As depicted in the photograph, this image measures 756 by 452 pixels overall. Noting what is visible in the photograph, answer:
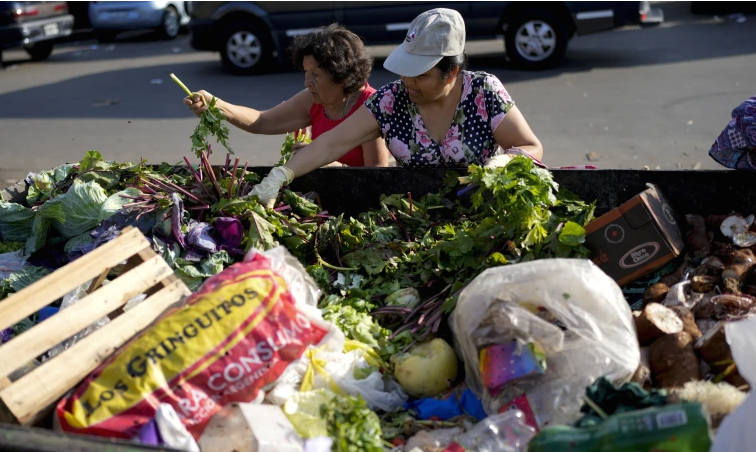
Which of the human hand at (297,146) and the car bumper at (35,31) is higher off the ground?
the car bumper at (35,31)

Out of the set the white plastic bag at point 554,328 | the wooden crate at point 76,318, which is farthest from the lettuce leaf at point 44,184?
the white plastic bag at point 554,328

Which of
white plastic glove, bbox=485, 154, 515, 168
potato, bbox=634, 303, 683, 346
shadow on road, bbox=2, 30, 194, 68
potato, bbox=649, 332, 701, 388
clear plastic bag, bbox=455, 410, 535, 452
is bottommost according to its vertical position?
clear plastic bag, bbox=455, 410, 535, 452

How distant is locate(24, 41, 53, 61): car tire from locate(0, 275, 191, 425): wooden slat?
12902 millimetres

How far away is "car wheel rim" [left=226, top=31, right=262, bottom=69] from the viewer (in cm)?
1059

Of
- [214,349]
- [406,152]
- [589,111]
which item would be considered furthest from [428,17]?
[589,111]

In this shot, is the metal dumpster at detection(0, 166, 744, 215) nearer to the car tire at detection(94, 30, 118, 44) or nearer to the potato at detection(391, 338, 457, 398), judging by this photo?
the potato at detection(391, 338, 457, 398)

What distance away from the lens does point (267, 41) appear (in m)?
10.6

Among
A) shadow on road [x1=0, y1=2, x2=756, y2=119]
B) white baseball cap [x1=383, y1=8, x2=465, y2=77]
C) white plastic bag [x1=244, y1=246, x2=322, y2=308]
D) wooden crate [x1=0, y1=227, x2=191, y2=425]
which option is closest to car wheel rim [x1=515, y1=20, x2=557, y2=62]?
shadow on road [x1=0, y1=2, x2=756, y2=119]

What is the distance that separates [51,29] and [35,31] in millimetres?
389

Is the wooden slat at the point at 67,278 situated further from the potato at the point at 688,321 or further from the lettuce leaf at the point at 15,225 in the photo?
the potato at the point at 688,321

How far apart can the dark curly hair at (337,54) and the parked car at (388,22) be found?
577 cm

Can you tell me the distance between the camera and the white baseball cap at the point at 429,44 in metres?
3.52

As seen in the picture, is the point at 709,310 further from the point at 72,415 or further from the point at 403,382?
the point at 72,415

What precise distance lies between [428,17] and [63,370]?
A: 90.8 inches
